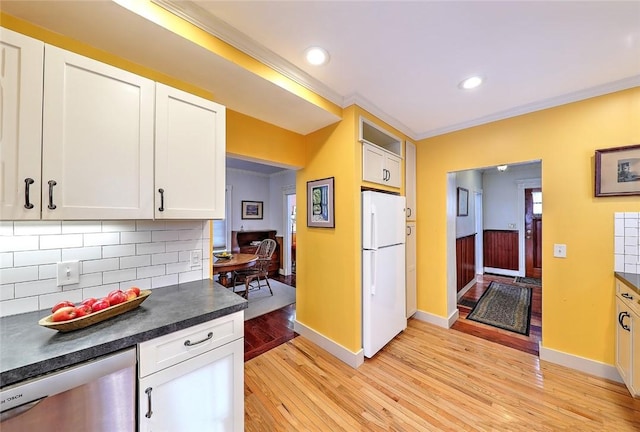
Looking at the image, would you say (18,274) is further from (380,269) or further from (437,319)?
(437,319)

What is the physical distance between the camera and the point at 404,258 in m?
2.69

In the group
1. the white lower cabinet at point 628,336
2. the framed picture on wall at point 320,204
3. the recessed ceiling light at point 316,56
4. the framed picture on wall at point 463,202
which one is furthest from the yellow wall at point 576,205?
the recessed ceiling light at point 316,56

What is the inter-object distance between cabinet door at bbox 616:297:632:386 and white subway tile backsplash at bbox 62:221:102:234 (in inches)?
136

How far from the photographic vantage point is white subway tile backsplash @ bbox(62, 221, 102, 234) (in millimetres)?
1211

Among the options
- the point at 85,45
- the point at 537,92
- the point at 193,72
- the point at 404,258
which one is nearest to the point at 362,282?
the point at 404,258

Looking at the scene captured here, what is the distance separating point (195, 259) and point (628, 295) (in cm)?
312

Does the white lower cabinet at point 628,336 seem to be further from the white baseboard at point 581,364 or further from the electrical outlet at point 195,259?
the electrical outlet at point 195,259

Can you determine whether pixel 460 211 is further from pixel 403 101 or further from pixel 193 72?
pixel 193 72

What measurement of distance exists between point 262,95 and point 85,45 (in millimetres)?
994

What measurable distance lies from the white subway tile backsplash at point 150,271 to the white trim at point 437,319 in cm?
293

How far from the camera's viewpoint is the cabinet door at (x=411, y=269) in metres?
2.91

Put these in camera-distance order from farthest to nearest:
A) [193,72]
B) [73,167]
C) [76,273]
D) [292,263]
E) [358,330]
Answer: [292,263], [358,330], [193,72], [76,273], [73,167]

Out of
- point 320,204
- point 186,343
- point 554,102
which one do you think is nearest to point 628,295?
point 554,102

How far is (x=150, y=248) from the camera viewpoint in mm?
1478
